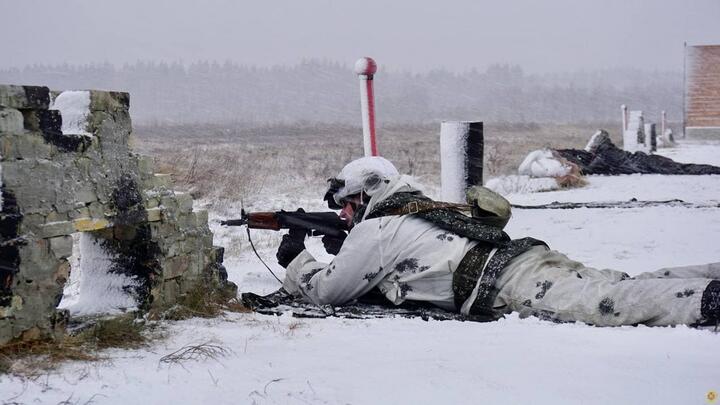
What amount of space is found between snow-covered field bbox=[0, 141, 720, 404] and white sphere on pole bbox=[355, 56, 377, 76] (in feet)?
10.3

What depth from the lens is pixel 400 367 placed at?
3.12 metres

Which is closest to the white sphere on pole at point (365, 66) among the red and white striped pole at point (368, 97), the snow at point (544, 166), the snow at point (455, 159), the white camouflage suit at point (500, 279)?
the red and white striped pole at point (368, 97)

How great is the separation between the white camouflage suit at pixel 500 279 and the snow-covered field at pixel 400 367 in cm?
15

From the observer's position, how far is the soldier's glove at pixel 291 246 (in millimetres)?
5266

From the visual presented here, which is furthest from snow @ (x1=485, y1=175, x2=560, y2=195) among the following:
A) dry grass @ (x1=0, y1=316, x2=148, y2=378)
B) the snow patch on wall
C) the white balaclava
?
dry grass @ (x1=0, y1=316, x2=148, y2=378)

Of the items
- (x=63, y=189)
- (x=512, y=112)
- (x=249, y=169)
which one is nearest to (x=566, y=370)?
(x=63, y=189)

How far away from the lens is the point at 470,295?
433cm

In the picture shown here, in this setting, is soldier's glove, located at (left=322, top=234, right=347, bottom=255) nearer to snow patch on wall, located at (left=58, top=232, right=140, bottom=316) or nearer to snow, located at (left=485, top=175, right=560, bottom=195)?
snow patch on wall, located at (left=58, top=232, right=140, bottom=316)

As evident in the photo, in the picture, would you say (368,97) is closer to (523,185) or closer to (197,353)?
(197,353)

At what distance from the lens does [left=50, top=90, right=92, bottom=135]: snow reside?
13.1 feet

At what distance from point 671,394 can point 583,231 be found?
5040mm

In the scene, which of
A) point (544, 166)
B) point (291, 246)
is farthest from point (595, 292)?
point (544, 166)

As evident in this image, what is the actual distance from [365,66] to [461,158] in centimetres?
159

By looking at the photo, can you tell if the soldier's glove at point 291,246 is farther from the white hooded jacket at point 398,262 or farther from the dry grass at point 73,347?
the dry grass at point 73,347
